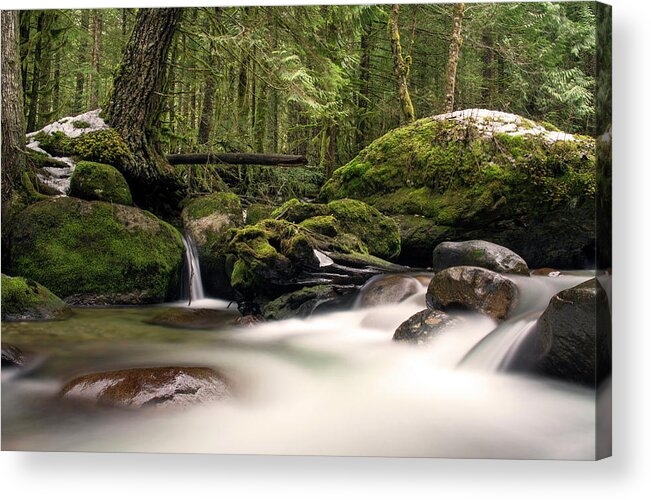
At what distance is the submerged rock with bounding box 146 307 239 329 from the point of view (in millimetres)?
3473

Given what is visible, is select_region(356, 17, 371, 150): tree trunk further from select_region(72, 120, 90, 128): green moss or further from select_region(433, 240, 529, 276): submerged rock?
select_region(72, 120, 90, 128): green moss

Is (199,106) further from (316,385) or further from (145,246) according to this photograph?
(316,385)

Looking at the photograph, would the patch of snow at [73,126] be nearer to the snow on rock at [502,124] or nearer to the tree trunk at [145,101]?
the tree trunk at [145,101]

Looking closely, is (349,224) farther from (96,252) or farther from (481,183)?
(96,252)

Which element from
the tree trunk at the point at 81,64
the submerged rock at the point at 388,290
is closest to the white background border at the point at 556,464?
the submerged rock at the point at 388,290

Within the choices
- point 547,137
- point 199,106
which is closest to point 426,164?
point 547,137

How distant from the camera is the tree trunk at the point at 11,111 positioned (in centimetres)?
354

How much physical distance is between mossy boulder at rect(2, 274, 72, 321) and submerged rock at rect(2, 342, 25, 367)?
0.62ft

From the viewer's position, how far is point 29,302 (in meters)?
3.46

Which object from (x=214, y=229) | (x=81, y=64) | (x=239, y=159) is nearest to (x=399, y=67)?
(x=239, y=159)

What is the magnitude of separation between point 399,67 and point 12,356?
3.00 m

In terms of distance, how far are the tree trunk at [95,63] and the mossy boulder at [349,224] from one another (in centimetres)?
148

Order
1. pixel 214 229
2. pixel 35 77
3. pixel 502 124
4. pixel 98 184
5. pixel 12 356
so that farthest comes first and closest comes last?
1. pixel 98 184
2. pixel 214 229
3. pixel 35 77
4. pixel 12 356
5. pixel 502 124

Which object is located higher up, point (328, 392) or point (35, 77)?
point (35, 77)
